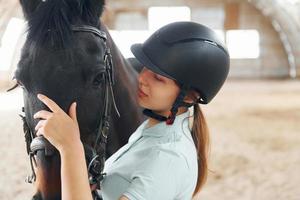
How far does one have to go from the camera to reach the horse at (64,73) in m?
1.16

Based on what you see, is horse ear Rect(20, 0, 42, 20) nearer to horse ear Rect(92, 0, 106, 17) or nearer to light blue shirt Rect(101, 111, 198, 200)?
horse ear Rect(92, 0, 106, 17)

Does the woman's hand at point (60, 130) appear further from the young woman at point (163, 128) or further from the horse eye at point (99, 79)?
the horse eye at point (99, 79)

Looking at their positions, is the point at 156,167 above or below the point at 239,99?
above

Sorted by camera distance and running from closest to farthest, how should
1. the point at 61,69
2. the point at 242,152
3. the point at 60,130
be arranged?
the point at 60,130 < the point at 61,69 < the point at 242,152

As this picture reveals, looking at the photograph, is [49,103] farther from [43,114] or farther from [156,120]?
[156,120]

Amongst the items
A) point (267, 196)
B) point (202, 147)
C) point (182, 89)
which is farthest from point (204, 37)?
point (267, 196)

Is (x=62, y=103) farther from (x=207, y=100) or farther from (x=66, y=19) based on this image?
(x=207, y=100)

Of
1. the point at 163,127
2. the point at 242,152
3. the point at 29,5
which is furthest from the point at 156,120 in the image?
the point at 242,152

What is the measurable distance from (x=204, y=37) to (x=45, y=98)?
492mm

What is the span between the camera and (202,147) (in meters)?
1.34

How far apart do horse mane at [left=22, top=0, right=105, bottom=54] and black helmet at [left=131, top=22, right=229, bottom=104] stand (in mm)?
190

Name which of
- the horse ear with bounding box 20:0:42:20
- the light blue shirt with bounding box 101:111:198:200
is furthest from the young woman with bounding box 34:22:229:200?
the horse ear with bounding box 20:0:42:20

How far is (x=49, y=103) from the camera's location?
1.08 m

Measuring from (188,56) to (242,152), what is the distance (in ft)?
12.7
